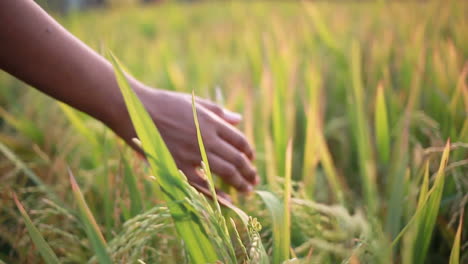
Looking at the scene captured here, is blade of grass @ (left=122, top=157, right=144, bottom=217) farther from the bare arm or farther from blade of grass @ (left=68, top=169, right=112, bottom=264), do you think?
blade of grass @ (left=68, top=169, right=112, bottom=264)

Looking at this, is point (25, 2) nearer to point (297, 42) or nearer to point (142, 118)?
point (142, 118)

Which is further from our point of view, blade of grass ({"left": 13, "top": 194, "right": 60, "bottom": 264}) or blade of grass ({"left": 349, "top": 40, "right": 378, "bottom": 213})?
blade of grass ({"left": 349, "top": 40, "right": 378, "bottom": 213})

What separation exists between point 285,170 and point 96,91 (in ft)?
1.25

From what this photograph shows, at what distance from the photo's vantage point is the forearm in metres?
0.46

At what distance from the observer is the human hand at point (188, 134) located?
56 cm

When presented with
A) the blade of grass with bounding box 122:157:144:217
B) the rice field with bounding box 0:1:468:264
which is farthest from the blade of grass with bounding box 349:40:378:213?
the blade of grass with bounding box 122:157:144:217

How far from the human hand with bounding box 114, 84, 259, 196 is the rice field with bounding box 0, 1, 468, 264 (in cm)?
7

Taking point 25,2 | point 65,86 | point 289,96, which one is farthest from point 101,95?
point 289,96

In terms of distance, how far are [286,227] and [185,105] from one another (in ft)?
0.80

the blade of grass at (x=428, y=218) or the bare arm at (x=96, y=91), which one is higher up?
the bare arm at (x=96, y=91)

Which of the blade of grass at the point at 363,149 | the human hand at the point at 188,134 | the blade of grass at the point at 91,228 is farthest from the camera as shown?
the blade of grass at the point at 363,149

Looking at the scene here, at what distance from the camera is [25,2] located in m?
0.47

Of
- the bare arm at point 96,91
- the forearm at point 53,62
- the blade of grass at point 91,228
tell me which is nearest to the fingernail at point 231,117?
the bare arm at point 96,91

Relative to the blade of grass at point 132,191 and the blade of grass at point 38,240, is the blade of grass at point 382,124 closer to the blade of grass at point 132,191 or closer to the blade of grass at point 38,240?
the blade of grass at point 132,191
